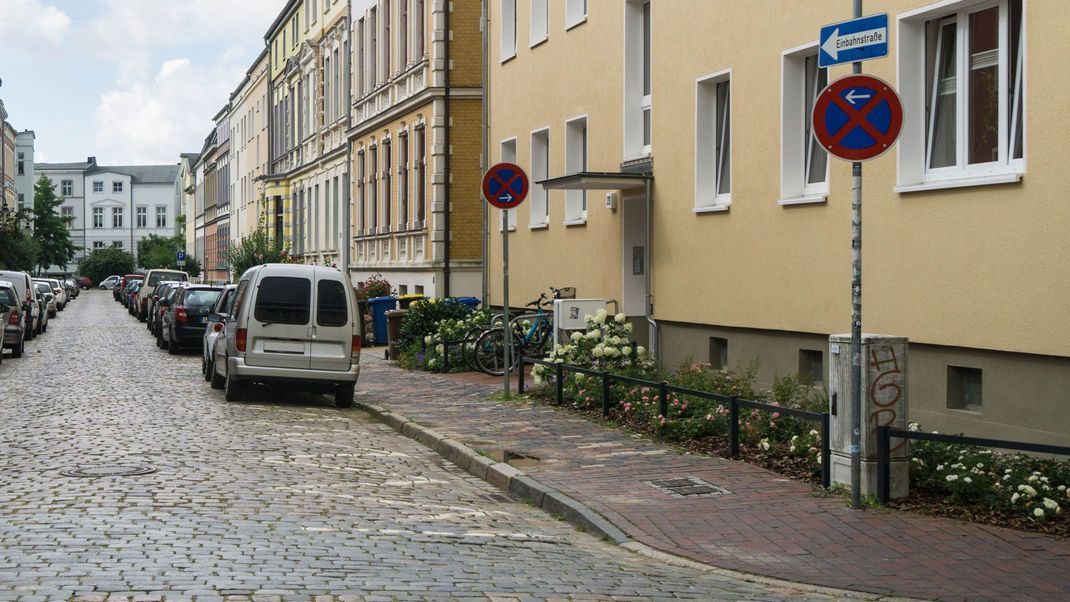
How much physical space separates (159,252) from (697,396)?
119 meters

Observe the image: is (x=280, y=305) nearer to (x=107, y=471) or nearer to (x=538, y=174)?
(x=107, y=471)

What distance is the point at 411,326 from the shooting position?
25.8 m

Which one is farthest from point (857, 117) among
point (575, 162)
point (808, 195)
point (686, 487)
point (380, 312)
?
point (380, 312)

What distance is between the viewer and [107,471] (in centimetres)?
1097

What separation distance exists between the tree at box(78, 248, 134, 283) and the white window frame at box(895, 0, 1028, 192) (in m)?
136

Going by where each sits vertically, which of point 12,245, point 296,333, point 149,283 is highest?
point 12,245

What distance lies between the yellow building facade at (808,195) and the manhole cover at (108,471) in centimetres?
687

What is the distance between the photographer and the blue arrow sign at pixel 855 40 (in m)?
8.72

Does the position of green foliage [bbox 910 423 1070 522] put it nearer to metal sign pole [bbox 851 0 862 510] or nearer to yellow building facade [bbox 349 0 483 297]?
metal sign pole [bbox 851 0 862 510]

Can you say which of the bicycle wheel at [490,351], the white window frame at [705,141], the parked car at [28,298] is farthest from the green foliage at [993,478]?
the parked car at [28,298]

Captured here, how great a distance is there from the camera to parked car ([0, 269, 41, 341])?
3683cm

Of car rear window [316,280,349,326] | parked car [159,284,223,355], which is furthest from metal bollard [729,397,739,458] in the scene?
parked car [159,284,223,355]

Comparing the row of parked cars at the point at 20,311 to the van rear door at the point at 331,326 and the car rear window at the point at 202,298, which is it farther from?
the van rear door at the point at 331,326

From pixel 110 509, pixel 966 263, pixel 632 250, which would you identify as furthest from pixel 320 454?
pixel 632 250
